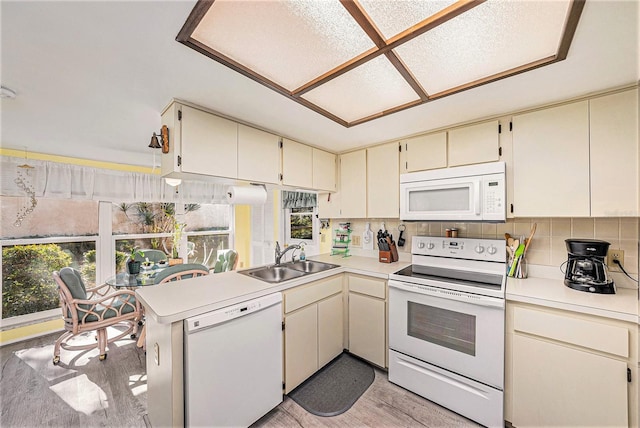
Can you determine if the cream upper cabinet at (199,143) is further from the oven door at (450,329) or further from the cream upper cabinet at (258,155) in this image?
the oven door at (450,329)

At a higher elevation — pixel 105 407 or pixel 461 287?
pixel 461 287

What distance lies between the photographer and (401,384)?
2014 millimetres

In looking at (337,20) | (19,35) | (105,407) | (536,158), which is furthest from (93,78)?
(536,158)

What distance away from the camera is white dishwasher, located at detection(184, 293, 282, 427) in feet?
4.43

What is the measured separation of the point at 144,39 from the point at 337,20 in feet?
2.84

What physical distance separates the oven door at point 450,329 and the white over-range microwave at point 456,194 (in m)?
0.61

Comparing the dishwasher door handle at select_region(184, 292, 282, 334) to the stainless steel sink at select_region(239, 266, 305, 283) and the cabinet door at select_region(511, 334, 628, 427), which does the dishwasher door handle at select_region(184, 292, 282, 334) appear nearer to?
the stainless steel sink at select_region(239, 266, 305, 283)

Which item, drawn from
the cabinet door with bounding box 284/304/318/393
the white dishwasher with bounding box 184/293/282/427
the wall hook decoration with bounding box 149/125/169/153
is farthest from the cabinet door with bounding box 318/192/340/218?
the wall hook decoration with bounding box 149/125/169/153

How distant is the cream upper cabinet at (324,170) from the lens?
272cm

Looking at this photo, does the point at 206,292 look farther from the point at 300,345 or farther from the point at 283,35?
the point at 283,35

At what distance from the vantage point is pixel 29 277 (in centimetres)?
298

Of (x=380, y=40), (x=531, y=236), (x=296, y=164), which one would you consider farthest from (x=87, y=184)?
(x=531, y=236)

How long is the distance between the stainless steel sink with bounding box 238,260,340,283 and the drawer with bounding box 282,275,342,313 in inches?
4.7

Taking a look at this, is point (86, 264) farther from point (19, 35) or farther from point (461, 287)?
point (461, 287)
